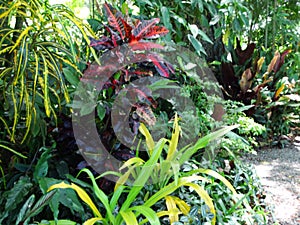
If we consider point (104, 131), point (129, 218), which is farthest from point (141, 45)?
point (129, 218)

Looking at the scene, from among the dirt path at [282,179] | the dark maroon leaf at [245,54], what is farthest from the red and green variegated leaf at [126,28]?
the dark maroon leaf at [245,54]

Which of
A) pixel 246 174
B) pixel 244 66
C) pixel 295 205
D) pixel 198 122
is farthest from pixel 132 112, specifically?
pixel 244 66

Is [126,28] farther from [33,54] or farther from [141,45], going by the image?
[33,54]

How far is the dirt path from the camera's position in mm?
2352

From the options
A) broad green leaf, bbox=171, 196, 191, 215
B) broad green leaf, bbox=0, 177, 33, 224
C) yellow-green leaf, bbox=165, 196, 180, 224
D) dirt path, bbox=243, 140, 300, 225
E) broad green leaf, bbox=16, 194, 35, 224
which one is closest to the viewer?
broad green leaf, bbox=16, 194, 35, 224

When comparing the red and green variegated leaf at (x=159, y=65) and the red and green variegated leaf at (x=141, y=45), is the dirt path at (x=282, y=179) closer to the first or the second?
the red and green variegated leaf at (x=159, y=65)

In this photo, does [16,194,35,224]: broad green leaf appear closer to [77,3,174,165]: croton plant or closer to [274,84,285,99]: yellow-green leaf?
[77,3,174,165]: croton plant

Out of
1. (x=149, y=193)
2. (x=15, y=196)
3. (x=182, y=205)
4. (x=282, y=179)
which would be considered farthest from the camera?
(x=282, y=179)

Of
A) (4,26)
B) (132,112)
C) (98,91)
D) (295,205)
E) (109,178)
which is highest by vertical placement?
(4,26)

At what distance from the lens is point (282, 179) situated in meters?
2.93

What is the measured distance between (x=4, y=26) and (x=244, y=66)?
114 inches

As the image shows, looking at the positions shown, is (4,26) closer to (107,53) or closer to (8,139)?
(107,53)

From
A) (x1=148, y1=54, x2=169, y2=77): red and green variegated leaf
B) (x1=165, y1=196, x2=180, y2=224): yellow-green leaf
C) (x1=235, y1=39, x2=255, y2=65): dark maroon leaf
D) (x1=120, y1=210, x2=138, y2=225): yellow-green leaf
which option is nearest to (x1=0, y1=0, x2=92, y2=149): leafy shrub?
(x1=148, y1=54, x2=169, y2=77): red and green variegated leaf

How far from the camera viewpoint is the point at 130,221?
143 centimetres
